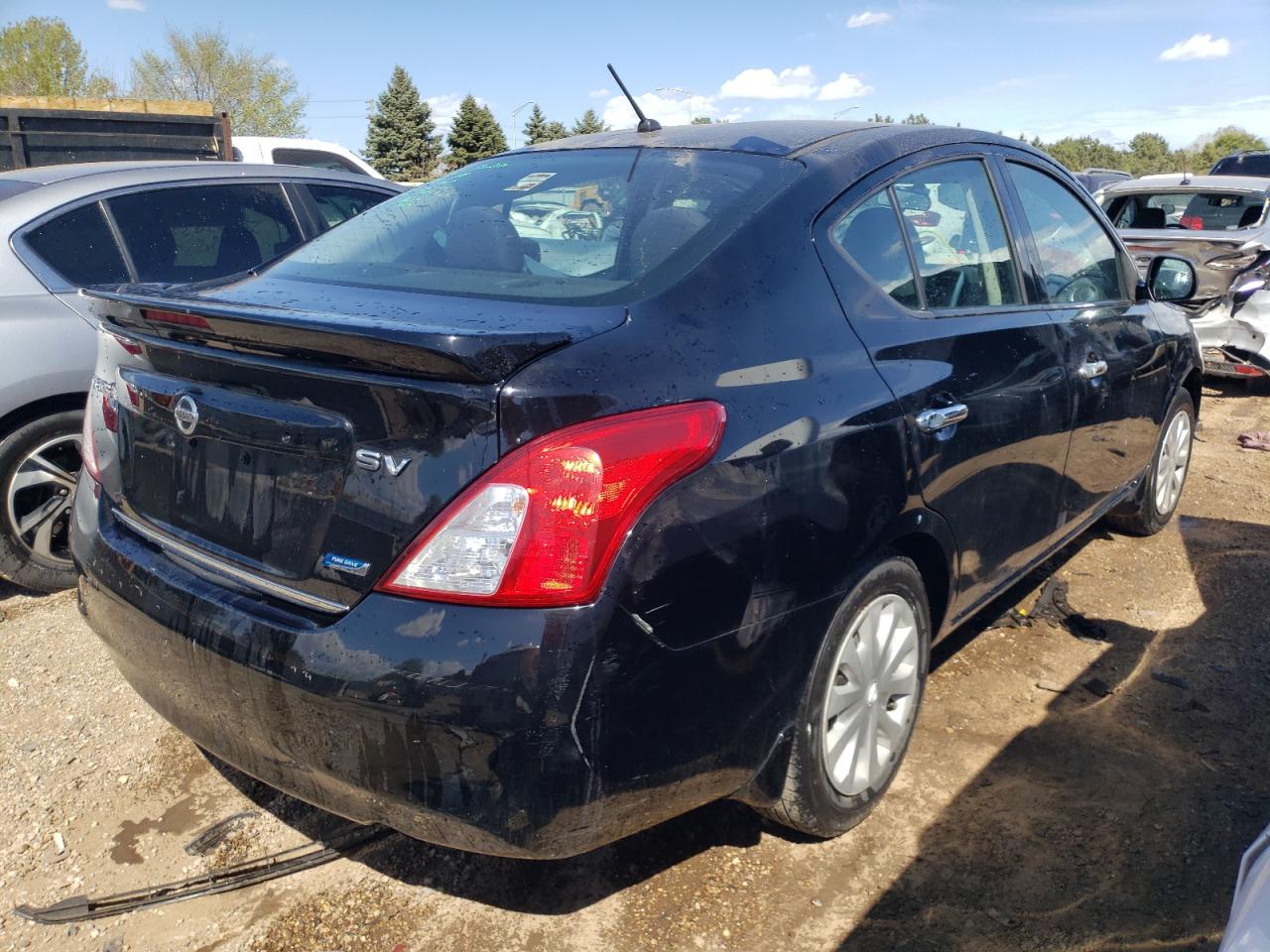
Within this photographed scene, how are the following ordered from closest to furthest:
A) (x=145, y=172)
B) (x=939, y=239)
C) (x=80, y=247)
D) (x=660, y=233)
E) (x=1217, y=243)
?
(x=660, y=233) → (x=939, y=239) → (x=80, y=247) → (x=145, y=172) → (x=1217, y=243)

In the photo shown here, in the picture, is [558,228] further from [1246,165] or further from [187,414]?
[1246,165]

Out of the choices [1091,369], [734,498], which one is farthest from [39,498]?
[1091,369]

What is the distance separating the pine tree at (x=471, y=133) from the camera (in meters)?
51.2

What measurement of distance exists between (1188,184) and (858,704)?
822 centimetres

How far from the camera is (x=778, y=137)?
110 inches

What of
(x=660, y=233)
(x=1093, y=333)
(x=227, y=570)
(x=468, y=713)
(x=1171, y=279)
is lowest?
(x=468, y=713)

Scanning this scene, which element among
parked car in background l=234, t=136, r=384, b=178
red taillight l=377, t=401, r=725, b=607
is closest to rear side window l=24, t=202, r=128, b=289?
red taillight l=377, t=401, r=725, b=607

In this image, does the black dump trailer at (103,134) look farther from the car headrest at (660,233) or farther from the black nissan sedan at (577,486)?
the car headrest at (660,233)

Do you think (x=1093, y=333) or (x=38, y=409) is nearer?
(x=1093, y=333)

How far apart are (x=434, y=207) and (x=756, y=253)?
112 centimetres

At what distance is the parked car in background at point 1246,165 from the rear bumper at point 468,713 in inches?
699

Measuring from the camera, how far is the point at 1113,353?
363 cm

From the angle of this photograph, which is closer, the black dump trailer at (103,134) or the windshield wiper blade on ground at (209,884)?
the windshield wiper blade on ground at (209,884)

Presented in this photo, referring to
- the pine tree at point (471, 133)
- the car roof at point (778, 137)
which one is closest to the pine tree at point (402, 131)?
the pine tree at point (471, 133)
